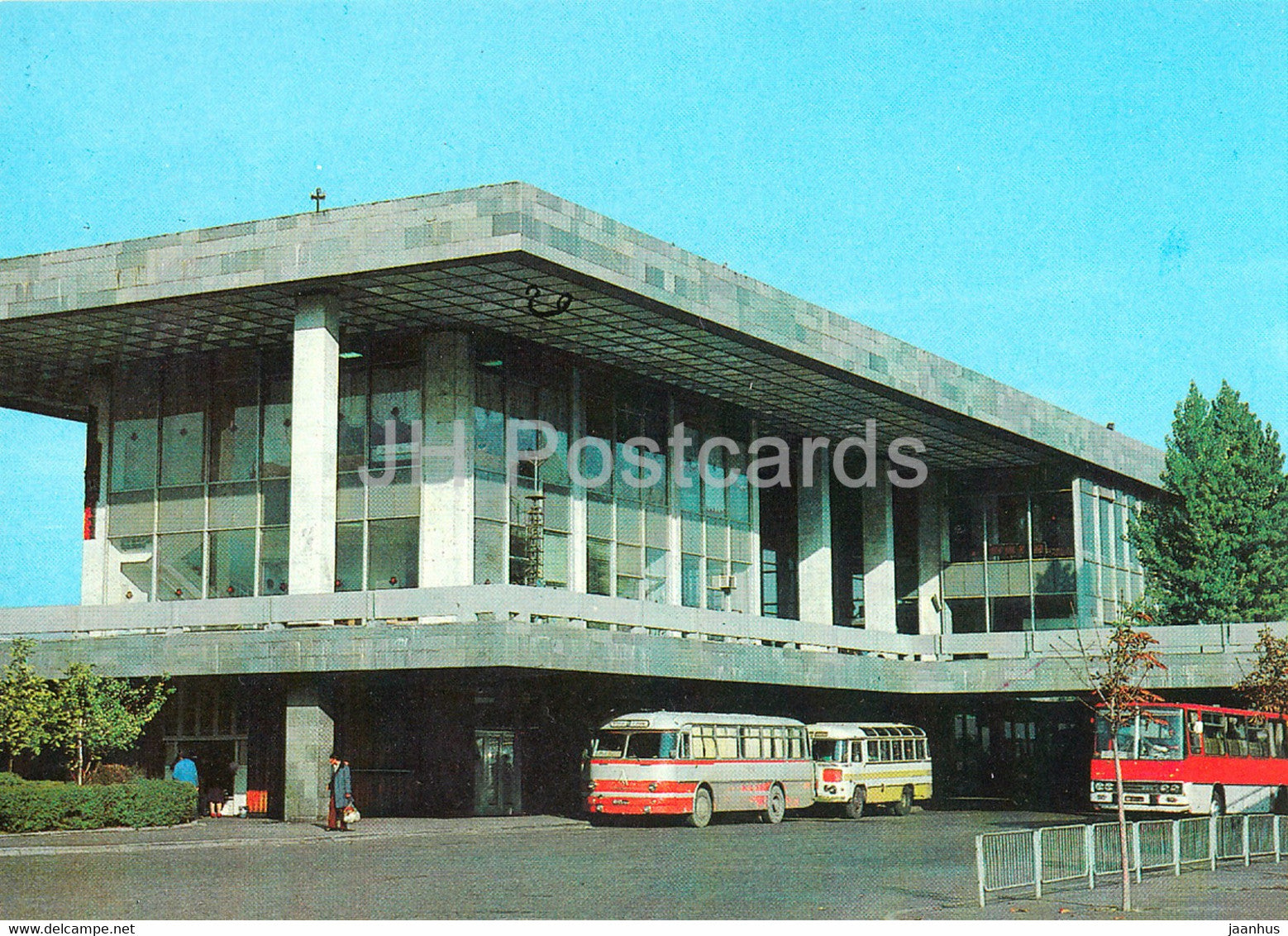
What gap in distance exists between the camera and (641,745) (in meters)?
38.0

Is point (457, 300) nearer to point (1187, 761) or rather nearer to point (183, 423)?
point (183, 423)

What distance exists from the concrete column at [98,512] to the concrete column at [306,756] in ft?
37.9

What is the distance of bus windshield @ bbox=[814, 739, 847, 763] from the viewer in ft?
145

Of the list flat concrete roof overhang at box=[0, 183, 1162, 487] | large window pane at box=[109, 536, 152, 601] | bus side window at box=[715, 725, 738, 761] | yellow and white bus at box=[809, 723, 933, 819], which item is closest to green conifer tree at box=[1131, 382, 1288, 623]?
flat concrete roof overhang at box=[0, 183, 1162, 487]

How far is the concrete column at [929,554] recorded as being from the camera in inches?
2564

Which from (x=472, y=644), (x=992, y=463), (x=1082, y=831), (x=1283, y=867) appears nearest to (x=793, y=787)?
(x=472, y=644)

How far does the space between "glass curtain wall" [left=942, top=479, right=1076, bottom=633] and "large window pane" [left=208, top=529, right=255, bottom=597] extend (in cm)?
3020

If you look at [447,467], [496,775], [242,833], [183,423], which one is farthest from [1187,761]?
[183,423]

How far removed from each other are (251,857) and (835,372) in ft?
87.0

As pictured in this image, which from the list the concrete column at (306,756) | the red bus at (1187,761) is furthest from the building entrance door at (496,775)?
the red bus at (1187,761)

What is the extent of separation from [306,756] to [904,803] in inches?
716

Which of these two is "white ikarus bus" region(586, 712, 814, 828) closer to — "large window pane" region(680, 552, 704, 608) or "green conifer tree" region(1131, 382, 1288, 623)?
"large window pane" region(680, 552, 704, 608)

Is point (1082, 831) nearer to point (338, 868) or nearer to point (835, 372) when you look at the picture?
point (338, 868)

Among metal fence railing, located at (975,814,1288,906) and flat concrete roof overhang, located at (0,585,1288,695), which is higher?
flat concrete roof overhang, located at (0,585,1288,695)
